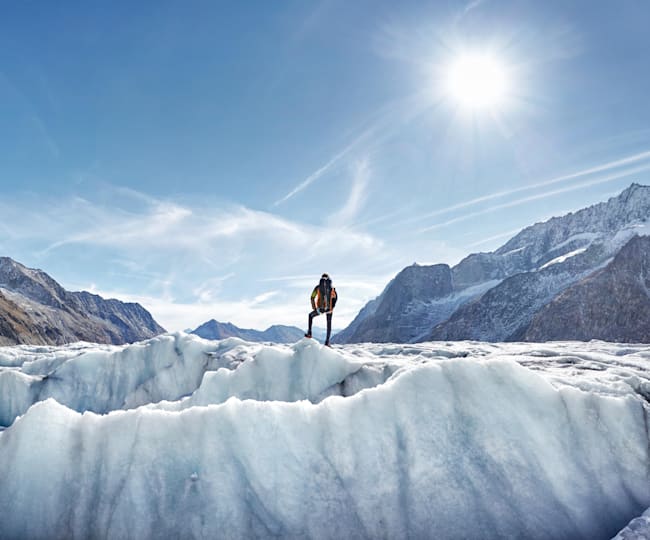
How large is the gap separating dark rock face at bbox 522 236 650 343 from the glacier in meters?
168

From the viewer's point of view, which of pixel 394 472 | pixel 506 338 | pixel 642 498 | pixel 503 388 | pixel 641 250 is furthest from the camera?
pixel 506 338

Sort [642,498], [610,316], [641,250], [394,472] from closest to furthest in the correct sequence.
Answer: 1. [642,498]
2. [394,472]
3. [610,316]
4. [641,250]

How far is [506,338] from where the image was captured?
187875 mm

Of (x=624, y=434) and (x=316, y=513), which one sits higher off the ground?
(x=624, y=434)

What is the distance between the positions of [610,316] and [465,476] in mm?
183736

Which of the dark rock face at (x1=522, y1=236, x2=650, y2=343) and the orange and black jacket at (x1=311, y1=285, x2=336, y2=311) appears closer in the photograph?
the orange and black jacket at (x1=311, y1=285, x2=336, y2=311)

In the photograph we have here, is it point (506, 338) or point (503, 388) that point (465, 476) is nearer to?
point (503, 388)

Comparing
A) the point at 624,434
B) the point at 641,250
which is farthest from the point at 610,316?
the point at 624,434

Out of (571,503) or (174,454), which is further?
(174,454)

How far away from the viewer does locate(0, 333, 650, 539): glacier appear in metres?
4.74

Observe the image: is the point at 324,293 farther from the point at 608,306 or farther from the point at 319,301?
the point at 608,306

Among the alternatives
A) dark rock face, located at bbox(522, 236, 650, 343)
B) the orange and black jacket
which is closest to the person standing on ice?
the orange and black jacket

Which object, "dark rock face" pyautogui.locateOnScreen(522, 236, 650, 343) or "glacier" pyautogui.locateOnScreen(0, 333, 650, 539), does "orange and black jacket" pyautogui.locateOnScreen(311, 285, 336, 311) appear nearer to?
"glacier" pyautogui.locateOnScreen(0, 333, 650, 539)

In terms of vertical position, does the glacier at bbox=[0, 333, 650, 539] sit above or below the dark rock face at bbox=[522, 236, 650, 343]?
below
